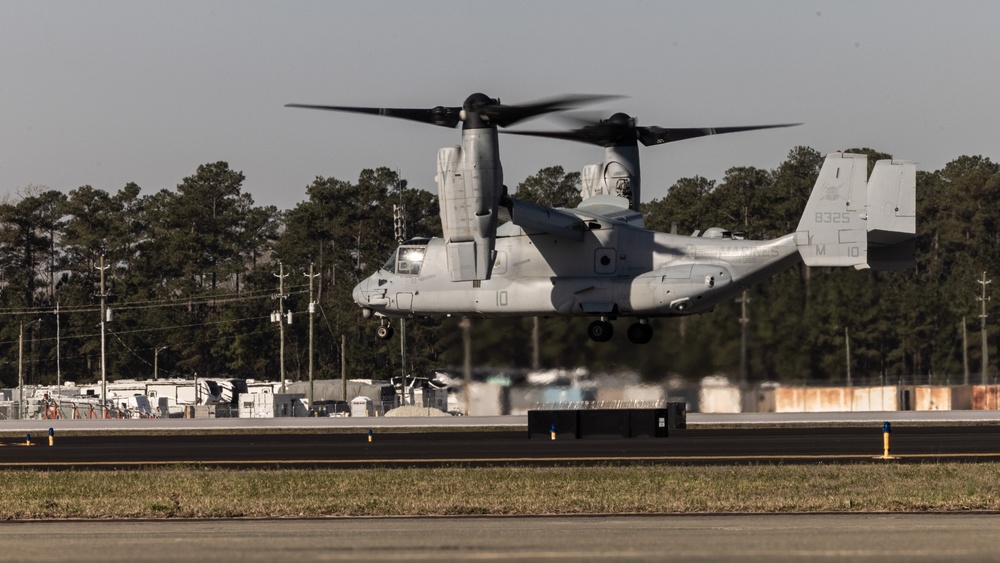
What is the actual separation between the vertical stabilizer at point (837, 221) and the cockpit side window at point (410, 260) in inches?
588

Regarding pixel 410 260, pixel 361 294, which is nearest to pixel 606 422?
pixel 410 260

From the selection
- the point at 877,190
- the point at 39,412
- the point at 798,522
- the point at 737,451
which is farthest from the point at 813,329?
the point at 39,412

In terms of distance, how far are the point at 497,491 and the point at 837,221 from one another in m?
24.5

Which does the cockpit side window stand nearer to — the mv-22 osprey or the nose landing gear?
the mv-22 osprey

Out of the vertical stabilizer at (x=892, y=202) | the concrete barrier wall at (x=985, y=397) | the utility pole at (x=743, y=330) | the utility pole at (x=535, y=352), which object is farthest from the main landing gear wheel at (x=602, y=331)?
the concrete barrier wall at (x=985, y=397)

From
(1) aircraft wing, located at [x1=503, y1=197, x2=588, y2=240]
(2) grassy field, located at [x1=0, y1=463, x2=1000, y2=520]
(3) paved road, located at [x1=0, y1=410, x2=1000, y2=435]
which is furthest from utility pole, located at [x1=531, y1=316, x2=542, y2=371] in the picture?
(2) grassy field, located at [x1=0, y1=463, x2=1000, y2=520]

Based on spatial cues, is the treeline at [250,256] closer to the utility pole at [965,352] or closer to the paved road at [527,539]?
the utility pole at [965,352]

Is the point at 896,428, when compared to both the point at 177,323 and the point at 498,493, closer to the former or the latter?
the point at 498,493

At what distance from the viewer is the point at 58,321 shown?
131 m

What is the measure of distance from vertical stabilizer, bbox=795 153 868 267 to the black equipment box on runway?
779cm

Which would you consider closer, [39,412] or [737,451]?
[737,451]

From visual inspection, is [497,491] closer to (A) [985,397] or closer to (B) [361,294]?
(B) [361,294]

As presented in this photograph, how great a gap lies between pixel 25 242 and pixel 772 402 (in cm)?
10995

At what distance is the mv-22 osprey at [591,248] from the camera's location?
4838cm
